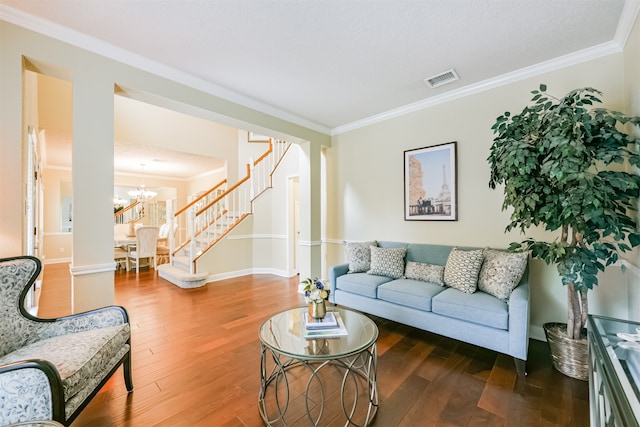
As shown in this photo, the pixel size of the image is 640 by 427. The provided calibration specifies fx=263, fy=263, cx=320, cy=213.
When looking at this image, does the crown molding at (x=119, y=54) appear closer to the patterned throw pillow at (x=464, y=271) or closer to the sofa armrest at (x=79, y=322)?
the sofa armrest at (x=79, y=322)

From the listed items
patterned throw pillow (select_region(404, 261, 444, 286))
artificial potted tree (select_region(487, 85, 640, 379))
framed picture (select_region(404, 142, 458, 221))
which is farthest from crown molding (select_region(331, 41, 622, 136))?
patterned throw pillow (select_region(404, 261, 444, 286))

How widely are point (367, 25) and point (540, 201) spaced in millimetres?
1961

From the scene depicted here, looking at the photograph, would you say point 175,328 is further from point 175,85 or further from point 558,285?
point 558,285

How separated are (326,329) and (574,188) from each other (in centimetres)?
200

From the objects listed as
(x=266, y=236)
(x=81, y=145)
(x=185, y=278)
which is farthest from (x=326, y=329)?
(x=266, y=236)

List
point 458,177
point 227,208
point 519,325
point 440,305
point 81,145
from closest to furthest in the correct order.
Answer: point 519,325 → point 81,145 → point 440,305 → point 458,177 → point 227,208

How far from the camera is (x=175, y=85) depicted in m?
2.80

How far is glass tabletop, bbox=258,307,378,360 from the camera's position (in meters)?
1.57

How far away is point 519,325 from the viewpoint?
2092 mm

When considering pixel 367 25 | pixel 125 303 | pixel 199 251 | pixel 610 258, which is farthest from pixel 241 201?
pixel 610 258

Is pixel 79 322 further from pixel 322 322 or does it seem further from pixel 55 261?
pixel 55 261

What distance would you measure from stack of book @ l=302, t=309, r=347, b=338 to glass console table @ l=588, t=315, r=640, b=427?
126 centimetres

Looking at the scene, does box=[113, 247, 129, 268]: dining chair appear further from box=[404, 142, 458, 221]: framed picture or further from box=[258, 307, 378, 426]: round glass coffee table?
box=[404, 142, 458, 221]: framed picture

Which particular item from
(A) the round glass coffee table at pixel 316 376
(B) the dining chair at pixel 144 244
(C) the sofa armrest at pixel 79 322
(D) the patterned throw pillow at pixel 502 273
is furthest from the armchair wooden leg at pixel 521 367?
(B) the dining chair at pixel 144 244
